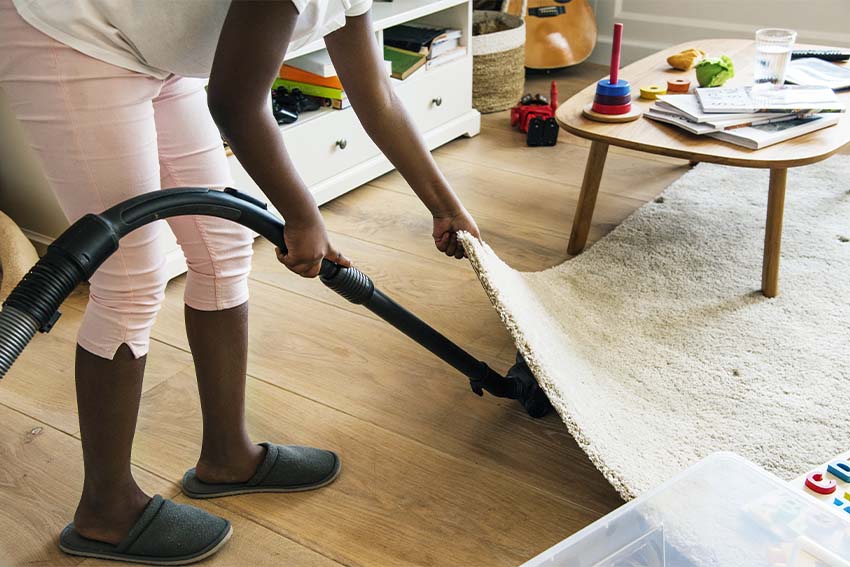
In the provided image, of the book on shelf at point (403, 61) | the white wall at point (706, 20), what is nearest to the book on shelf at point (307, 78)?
the book on shelf at point (403, 61)

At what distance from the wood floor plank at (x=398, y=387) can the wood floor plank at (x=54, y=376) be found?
0.30ft

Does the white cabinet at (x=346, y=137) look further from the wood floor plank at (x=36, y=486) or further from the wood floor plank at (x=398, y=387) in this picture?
the wood floor plank at (x=36, y=486)

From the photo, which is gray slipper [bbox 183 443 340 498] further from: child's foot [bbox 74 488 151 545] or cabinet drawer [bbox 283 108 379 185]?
cabinet drawer [bbox 283 108 379 185]

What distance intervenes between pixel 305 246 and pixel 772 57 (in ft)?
4.63

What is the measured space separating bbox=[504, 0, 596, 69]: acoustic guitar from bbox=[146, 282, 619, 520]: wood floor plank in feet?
5.90

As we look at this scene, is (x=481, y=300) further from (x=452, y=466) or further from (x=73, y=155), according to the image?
(x=73, y=155)

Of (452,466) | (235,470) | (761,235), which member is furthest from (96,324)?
(761,235)

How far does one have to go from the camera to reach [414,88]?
2.53m

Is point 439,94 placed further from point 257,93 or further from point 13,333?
point 13,333

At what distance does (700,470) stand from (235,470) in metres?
0.71

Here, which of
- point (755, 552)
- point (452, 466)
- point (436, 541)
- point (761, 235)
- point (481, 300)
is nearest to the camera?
point (755, 552)

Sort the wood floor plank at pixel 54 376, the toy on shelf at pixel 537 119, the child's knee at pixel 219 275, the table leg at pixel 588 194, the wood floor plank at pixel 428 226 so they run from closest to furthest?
the child's knee at pixel 219 275 < the wood floor plank at pixel 54 376 < the table leg at pixel 588 194 < the wood floor plank at pixel 428 226 < the toy on shelf at pixel 537 119

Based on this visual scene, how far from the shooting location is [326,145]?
2.30 m

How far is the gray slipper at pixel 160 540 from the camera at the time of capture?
121 cm
